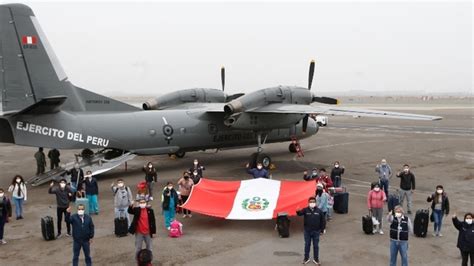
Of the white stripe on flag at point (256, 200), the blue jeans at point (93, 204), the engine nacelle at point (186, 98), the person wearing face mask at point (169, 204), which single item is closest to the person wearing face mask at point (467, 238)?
the white stripe on flag at point (256, 200)

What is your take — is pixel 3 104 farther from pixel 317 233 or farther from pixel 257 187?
pixel 317 233

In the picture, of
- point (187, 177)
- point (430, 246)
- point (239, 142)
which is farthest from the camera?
point (239, 142)

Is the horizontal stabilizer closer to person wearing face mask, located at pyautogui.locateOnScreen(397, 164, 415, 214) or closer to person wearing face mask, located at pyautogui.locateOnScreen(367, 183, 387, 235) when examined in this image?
person wearing face mask, located at pyautogui.locateOnScreen(367, 183, 387, 235)

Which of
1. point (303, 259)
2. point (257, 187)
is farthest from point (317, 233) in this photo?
point (257, 187)

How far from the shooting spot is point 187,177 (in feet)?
48.1

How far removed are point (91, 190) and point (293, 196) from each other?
22.7ft

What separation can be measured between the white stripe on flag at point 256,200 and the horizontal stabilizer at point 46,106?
29.9 feet

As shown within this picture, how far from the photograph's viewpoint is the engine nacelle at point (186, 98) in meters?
27.8

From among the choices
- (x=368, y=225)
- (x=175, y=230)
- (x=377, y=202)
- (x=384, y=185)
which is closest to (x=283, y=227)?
(x=368, y=225)

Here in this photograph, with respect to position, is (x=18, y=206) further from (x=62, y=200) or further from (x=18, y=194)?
(x=62, y=200)

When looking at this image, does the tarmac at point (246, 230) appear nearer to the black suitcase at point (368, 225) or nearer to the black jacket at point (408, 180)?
the black suitcase at point (368, 225)

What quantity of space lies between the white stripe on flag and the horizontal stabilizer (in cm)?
912

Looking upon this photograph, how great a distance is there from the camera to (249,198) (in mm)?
14203

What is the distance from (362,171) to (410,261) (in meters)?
13.1
